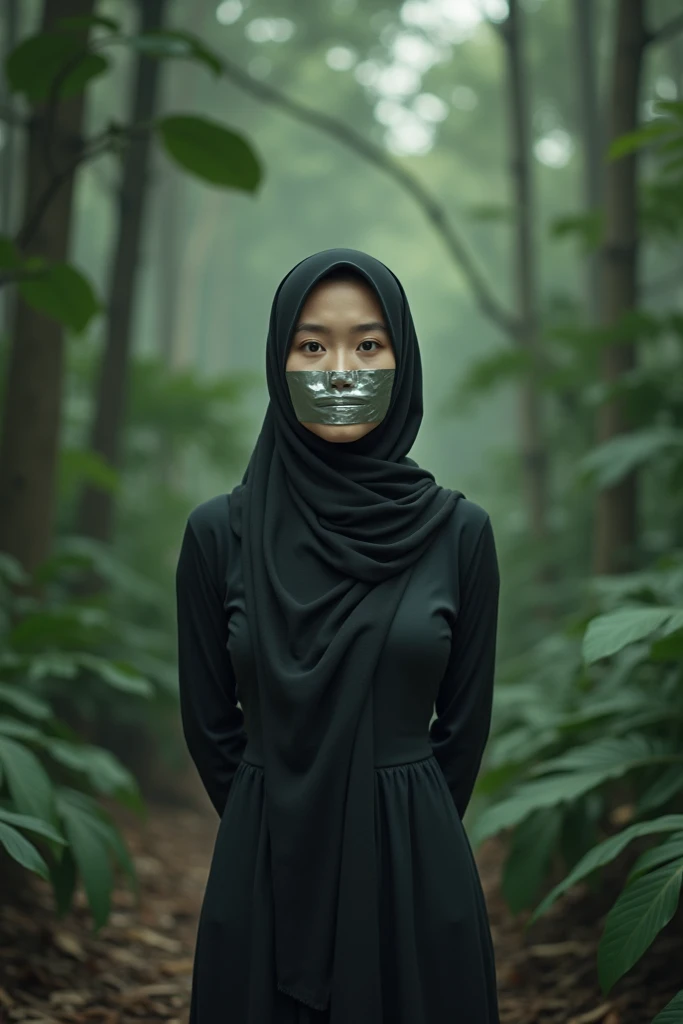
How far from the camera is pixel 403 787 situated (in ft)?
7.13

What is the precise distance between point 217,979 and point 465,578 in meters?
0.91

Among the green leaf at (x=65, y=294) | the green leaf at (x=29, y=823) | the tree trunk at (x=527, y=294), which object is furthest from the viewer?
the tree trunk at (x=527, y=294)

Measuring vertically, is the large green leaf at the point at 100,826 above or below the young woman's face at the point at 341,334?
below

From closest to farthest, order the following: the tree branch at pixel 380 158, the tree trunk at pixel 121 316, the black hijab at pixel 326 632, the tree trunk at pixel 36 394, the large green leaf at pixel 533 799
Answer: the black hijab at pixel 326 632, the large green leaf at pixel 533 799, the tree trunk at pixel 36 394, the tree branch at pixel 380 158, the tree trunk at pixel 121 316

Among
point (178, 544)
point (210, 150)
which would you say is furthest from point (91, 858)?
point (178, 544)

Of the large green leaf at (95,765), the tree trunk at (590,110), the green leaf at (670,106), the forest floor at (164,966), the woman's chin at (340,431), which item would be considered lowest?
the forest floor at (164,966)

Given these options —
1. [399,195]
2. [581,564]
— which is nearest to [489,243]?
[399,195]

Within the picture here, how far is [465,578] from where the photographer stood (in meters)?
2.29

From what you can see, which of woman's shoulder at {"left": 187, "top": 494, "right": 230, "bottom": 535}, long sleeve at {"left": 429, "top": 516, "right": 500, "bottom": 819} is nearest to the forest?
long sleeve at {"left": 429, "top": 516, "right": 500, "bottom": 819}

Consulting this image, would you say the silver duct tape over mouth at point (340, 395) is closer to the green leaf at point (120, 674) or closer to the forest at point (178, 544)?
Result: the forest at point (178, 544)

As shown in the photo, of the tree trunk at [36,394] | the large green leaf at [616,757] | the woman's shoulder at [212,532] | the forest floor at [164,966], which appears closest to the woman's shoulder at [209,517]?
the woman's shoulder at [212,532]

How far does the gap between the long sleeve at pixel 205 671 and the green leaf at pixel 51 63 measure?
173cm

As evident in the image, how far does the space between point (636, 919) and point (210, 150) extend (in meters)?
2.48

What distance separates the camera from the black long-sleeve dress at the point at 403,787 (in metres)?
2.13
